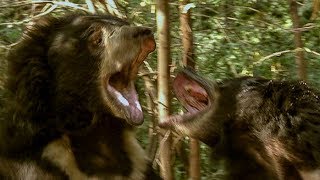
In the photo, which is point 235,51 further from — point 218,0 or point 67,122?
point 67,122

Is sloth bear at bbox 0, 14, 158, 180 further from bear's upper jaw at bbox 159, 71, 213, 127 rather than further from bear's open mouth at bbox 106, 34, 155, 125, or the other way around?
bear's upper jaw at bbox 159, 71, 213, 127

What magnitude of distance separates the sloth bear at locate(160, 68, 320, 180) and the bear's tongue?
0.15 metres

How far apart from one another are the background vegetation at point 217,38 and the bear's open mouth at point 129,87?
154 centimetres

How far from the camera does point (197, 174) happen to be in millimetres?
4758

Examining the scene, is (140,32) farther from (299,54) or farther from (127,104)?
(299,54)

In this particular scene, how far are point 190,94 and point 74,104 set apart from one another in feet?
1.93

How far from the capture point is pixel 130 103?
3570 mm

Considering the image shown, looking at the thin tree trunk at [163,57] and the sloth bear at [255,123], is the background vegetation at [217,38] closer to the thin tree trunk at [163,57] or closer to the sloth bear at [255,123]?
the thin tree trunk at [163,57]

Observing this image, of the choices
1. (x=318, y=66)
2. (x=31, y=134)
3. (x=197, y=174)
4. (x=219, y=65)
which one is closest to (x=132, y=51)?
(x=31, y=134)

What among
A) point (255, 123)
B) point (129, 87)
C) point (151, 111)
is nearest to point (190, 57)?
point (151, 111)

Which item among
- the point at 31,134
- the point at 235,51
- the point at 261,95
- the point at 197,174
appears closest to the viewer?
the point at 261,95

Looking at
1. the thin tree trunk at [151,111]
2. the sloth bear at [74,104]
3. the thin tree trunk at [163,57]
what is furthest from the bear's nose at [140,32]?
the thin tree trunk at [151,111]

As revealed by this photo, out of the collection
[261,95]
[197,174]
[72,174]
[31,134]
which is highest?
[261,95]

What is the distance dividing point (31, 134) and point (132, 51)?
655 mm
